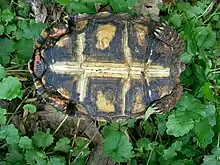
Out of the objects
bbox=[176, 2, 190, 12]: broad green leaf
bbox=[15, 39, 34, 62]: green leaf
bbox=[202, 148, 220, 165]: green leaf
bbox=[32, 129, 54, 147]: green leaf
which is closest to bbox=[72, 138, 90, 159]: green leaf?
bbox=[32, 129, 54, 147]: green leaf

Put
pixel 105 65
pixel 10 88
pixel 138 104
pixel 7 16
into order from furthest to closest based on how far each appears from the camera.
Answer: pixel 7 16, pixel 10 88, pixel 138 104, pixel 105 65

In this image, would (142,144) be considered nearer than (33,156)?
No

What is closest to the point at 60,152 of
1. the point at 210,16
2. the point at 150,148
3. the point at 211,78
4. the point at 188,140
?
the point at 150,148

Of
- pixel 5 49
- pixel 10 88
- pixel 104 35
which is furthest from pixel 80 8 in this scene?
pixel 10 88

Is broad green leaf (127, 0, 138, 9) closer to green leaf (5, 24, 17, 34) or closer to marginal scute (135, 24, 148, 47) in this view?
marginal scute (135, 24, 148, 47)

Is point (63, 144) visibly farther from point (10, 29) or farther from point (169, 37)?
point (169, 37)

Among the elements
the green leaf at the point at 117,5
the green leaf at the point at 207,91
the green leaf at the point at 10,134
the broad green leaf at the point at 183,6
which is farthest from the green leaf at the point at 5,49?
the green leaf at the point at 207,91

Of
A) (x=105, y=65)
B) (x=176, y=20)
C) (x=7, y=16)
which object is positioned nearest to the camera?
(x=105, y=65)

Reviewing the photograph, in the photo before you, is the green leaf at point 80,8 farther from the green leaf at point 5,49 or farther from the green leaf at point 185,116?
the green leaf at point 185,116
